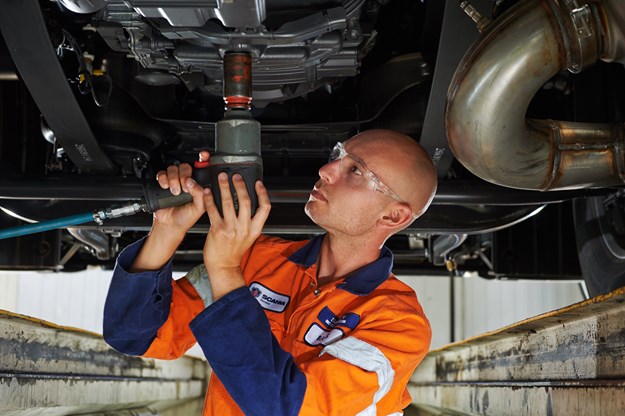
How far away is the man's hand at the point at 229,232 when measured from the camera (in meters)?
1.67

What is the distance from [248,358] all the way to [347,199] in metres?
0.53

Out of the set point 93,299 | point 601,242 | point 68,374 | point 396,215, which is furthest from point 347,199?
point 93,299

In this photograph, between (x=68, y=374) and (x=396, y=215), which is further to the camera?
(x=68, y=374)

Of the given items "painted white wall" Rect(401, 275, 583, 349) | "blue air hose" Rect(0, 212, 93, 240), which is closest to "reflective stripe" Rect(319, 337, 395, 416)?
"blue air hose" Rect(0, 212, 93, 240)

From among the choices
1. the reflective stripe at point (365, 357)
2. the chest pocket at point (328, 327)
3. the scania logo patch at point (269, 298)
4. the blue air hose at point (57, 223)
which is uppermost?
the blue air hose at point (57, 223)

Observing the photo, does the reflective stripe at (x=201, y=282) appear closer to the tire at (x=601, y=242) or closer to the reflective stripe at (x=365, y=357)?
the reflective stripe at (x=365, y=357)

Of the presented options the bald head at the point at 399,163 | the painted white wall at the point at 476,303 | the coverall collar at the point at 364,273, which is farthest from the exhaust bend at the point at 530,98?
the painted white wall at the point at 476,303

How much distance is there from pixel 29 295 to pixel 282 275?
8280 millimetres

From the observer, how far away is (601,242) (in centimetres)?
293

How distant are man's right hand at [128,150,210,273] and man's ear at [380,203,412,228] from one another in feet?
1.58

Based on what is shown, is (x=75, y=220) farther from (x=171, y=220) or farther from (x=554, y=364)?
(x=554, y=364)

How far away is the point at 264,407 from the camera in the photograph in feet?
5.41

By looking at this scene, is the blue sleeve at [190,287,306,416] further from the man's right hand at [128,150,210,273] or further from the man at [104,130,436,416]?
the man's right hand at [128,150,210,273]

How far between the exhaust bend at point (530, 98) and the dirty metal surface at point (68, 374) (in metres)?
1.61
